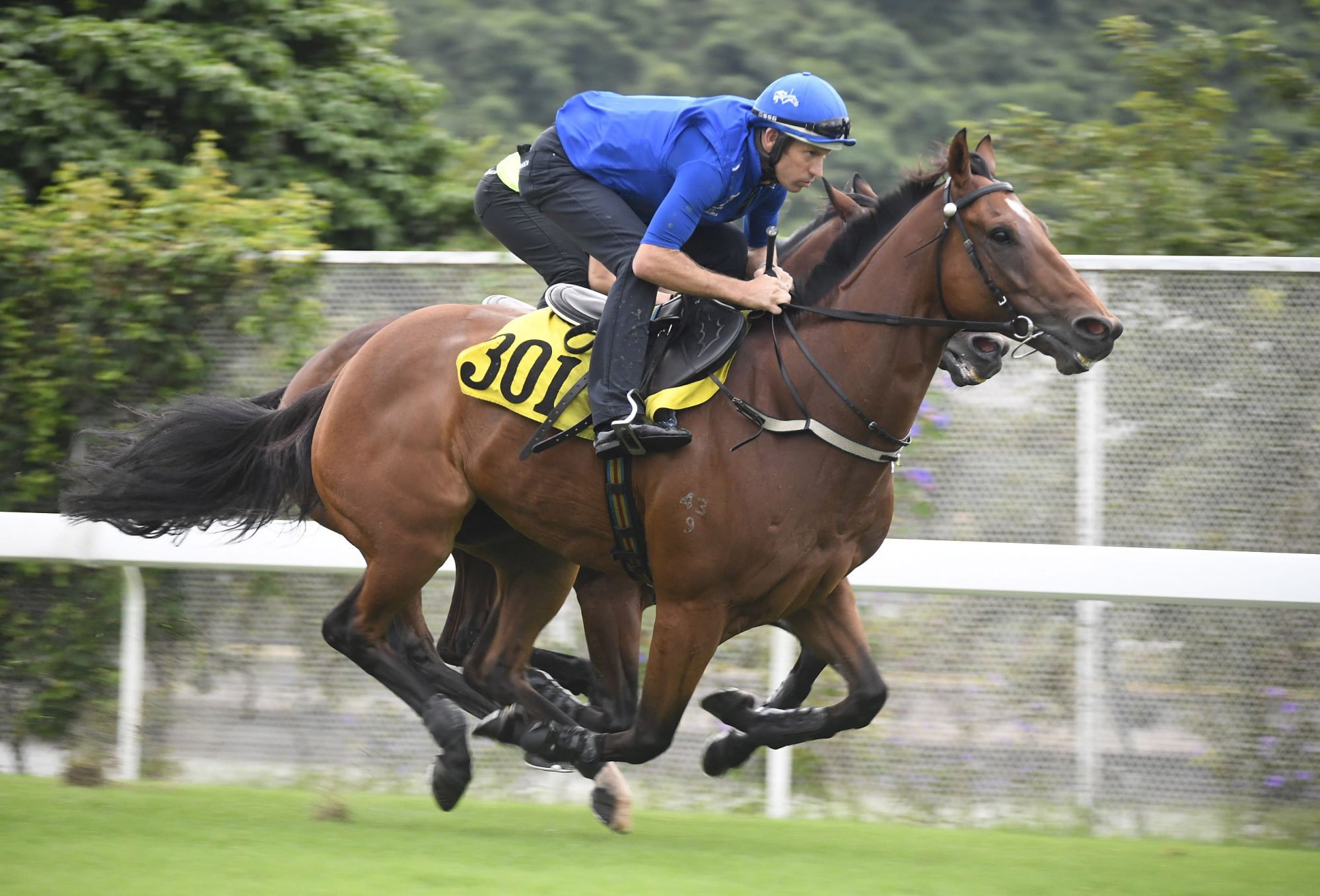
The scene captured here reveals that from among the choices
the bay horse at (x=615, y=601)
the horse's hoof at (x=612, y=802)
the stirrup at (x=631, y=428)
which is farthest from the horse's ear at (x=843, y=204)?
the horse's hoof at (x=612, y=802)

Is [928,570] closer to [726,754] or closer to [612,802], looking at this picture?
[726,754]

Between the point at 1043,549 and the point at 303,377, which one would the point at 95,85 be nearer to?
the point at 303,377

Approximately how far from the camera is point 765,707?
15.7 ft

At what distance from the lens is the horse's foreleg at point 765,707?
15.5 feet

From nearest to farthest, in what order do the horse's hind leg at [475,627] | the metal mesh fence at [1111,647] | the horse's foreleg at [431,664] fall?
the horse's foreleg at [431,664] → the metal mesh fence at [1111,647] → the horse's hind leg at [475,627]

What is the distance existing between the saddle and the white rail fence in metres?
1.47

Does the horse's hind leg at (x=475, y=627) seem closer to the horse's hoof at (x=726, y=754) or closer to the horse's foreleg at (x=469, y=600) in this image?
the horse's foreleg at (x=469, y=600)

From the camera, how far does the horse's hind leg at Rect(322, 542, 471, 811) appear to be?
4.70 m

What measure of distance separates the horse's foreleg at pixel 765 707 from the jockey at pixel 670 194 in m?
1.10

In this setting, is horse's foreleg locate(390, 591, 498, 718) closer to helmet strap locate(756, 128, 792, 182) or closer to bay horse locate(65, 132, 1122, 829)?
bay horse locate(65, 132, 1122, 829)

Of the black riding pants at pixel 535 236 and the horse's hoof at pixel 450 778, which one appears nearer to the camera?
the horse's hoof at pixel 450 778

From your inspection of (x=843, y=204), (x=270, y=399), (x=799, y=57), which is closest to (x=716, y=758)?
(x=843, y=204)

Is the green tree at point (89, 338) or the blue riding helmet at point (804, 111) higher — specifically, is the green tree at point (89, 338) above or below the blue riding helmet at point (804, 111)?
below

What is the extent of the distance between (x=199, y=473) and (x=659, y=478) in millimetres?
1917
